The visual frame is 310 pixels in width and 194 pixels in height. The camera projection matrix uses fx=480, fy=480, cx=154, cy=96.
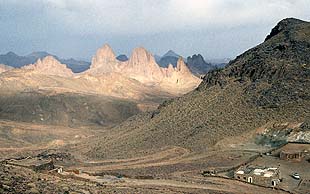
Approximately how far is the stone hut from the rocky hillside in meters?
16.2

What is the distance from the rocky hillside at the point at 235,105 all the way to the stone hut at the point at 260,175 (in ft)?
53.3

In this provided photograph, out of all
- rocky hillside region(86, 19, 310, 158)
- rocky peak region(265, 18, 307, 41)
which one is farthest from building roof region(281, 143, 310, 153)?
rocky peak region(265, 18, 307, 41)

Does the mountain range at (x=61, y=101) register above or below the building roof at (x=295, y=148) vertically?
above

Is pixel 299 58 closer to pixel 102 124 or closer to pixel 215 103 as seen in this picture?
pixel 215 103

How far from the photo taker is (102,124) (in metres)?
132

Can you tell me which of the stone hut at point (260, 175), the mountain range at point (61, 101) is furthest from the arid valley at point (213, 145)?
the mountain range at point (61, 101)

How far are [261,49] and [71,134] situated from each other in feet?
171

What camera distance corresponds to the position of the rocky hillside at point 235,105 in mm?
68125

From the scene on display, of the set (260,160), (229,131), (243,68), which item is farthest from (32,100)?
(260,160)

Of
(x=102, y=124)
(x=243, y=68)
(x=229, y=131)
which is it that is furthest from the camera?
(x=102, y=124)

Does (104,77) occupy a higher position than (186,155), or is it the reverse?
(104,77)

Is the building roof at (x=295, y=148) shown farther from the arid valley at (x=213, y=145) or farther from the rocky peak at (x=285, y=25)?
the rocky peak at (x=285, y=25)

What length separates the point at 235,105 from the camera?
7350 centimetres

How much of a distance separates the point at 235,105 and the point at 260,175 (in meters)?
27.9
